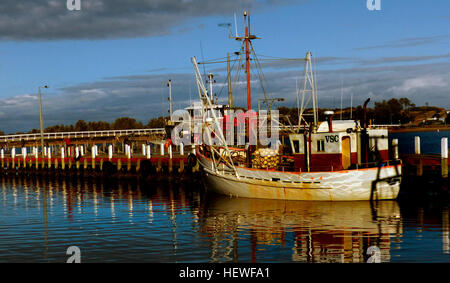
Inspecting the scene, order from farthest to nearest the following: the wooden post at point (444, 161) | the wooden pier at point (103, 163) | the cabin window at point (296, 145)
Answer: the wooden pier at point (103, 163), the cabin window at point (296, 145), the wooden post at point (444, 161)

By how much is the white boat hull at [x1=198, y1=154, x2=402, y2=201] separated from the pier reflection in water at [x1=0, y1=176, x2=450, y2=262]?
0.56 metres

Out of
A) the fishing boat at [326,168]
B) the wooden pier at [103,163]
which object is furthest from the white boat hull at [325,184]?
the wooden pier at [103,163]

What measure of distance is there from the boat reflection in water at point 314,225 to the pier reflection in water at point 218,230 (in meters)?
0.04

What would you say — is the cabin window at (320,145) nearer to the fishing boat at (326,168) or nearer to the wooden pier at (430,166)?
the fishing boat at (326,168)

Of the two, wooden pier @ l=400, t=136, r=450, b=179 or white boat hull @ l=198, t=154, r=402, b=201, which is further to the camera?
white boat hull @ l=198, t=154, r=402, b=201

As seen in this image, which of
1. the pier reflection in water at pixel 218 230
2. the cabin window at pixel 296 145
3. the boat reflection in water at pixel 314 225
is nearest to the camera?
the pier reflection in water at pixel 218 230

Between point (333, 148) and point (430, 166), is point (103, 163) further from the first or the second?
point (430, 166)

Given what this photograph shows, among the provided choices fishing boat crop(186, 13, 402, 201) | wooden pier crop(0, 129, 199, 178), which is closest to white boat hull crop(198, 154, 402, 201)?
fishing boat crop(186, 13, 402, 201)

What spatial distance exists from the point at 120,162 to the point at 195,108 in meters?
14.8

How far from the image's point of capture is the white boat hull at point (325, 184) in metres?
29.6

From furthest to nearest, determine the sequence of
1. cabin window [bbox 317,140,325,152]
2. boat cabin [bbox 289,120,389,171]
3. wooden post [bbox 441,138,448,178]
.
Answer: cabin window [bbox 317,140,325,152] < boat cabin [bbox 289,120,389,171] < wooden post [bbox 441,138,448,178]

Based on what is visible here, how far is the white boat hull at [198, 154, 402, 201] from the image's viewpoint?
29.6 metres

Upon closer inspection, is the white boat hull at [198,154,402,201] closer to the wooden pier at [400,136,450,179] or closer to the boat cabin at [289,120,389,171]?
the boat cabin at [289,120,389,171]

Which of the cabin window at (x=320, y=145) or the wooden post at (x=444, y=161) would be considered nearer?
the wooden post at (x=444, y=161)
